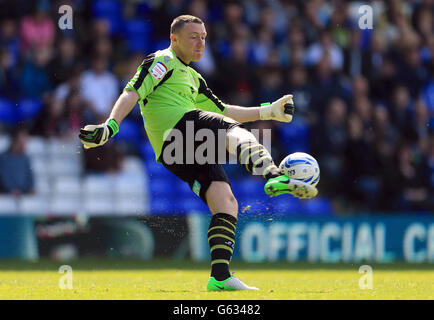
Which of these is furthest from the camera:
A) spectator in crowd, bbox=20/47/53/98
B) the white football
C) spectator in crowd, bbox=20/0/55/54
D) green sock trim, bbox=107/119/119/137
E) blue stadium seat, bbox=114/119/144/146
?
spectator in crowd, bbox=20/0/55/54

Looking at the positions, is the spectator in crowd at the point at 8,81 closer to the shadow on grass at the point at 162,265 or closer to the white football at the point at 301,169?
the shadow on grass at the point at 162,265

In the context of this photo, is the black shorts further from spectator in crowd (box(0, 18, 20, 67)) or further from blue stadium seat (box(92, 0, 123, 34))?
blue stadium seat (box(92, 0, 123, 34))

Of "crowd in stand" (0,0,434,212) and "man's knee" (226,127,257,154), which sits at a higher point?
"crowd in stand" (0,0,434,212)

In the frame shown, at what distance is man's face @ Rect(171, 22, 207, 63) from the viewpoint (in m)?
7.45

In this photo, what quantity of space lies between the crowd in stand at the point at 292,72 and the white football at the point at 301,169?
5.66 m

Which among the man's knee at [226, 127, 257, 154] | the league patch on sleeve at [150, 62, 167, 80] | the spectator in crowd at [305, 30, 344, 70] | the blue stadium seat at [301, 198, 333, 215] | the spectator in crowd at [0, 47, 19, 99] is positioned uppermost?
the spectator in crowd at [305, 30, 344, 70]

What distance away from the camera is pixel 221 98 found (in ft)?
43.3

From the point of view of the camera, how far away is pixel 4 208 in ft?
41.8

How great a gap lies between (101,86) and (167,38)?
5.32 ft

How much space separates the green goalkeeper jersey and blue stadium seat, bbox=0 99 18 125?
6.59m

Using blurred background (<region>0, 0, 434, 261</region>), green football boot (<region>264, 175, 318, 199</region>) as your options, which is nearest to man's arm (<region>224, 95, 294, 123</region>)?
green football boot (<region>264, 175, 318, 199</region>)

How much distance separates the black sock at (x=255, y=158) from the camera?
656cm

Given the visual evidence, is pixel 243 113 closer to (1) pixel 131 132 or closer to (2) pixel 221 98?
(2) pixel 221 98

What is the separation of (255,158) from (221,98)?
663 centimetres
